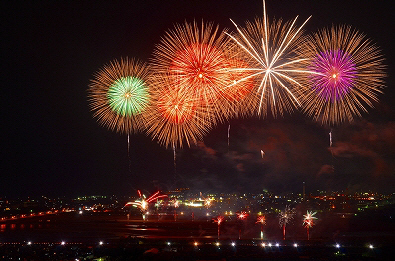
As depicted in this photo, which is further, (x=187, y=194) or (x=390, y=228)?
(x=187, y=194)

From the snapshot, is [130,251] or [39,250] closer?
[130,251]

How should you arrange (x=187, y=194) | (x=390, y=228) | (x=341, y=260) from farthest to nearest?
(x=187, y=194)
(x=390, y=228)
(x=341, y=260)

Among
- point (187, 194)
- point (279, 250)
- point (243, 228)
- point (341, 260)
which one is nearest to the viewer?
point (341, 260)

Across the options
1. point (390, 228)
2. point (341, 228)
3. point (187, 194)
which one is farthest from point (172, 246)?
point (187, 194)

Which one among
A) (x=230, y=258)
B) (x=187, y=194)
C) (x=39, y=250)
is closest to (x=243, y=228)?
(x=230, y=258)

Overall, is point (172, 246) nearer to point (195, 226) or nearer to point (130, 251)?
point (130, 251)

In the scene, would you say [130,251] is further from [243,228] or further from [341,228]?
[341,228]

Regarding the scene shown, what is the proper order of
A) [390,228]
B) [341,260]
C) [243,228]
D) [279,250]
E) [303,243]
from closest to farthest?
1. [341,260]
2. [279,250]
3. [303,243]
4. [243,228]
5. [390,228]

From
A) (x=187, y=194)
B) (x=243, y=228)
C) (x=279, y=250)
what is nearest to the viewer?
(x=279, y=250)
